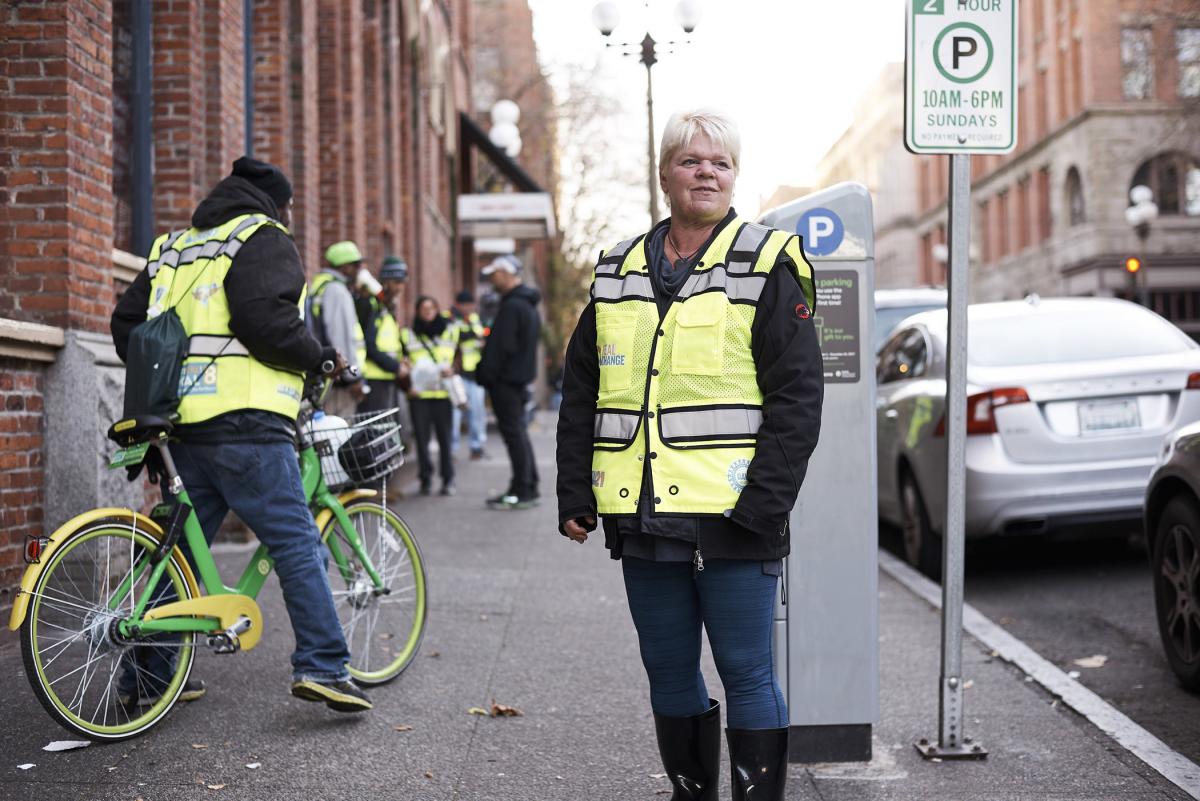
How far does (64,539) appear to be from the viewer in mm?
4633

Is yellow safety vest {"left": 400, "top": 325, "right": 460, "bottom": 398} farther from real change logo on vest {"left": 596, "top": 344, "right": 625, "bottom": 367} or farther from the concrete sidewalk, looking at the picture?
real change logo on vest {"left": 596, "top": 344, "right": 625, "bottom": 367}

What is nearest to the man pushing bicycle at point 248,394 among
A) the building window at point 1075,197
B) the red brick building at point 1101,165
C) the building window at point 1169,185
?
the red brick building at point 1101,165

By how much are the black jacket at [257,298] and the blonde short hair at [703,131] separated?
1862mm

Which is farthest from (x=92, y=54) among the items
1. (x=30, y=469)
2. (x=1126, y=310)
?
(x=1126, y=310)

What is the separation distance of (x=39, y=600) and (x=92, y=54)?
13.1 feet

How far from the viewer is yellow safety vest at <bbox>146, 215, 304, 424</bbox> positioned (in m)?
5.03

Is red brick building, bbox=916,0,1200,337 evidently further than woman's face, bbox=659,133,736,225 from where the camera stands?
Yes

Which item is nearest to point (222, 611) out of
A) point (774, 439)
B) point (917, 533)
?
point (774, 439)

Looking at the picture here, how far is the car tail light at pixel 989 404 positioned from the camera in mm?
8258

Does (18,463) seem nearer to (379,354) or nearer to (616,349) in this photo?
(616,349)

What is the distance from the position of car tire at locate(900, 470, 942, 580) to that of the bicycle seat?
5478mm

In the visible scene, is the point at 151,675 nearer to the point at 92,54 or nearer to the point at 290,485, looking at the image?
the point at 290,485

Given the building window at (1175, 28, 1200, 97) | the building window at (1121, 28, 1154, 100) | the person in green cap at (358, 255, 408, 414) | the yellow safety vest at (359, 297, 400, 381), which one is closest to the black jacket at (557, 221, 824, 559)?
the person in green cap at (358, 255, 408, 414)

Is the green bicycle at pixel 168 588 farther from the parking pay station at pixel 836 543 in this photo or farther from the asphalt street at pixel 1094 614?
the asphalt street at pixel 1094 614
